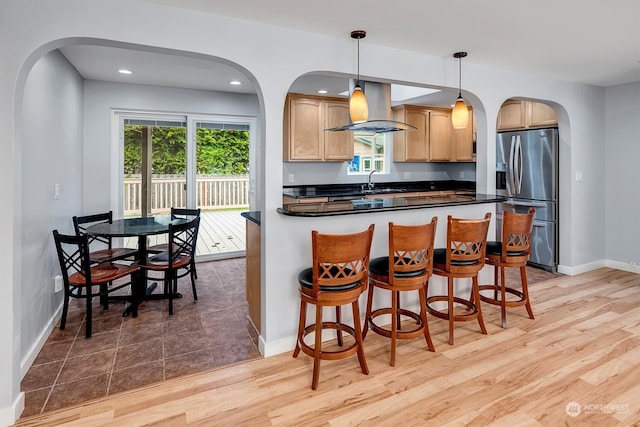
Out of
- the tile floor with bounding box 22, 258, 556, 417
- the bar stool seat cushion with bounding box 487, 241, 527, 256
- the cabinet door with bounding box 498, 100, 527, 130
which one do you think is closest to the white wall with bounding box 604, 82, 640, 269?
the cabinet door with bounding box 498, 100, 527, 130

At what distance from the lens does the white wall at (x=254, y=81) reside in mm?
1880

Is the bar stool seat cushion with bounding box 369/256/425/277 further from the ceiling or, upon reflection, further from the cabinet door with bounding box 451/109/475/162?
the cabinet door with bounding box 451/109/475/162

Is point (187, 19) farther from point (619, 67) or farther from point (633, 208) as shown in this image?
point (633, 208)

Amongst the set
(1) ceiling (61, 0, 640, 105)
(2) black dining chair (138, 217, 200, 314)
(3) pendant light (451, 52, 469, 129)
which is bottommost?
(2) black dining chair (138, 217, 200, 314)

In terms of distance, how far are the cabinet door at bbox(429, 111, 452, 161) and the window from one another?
0.76m

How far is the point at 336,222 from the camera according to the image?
2.82m

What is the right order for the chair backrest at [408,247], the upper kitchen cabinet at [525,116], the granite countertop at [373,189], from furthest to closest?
the granite countertop at [373,189] < the upper kitchen cabinet at [525,116] < the chair backrest at [408,247]

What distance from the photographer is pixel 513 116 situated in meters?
4.95

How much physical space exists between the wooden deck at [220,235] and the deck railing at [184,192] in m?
0.17

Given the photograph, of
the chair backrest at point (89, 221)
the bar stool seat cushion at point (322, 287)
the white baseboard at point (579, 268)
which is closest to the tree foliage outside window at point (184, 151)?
the chair backrest at point (89, 221)

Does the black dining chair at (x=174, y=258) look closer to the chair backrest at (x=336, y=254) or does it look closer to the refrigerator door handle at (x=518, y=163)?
the chair backrest at (x=336, y=254)

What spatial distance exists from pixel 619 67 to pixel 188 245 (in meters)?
4.85

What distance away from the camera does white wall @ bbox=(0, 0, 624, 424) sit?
6.17ft

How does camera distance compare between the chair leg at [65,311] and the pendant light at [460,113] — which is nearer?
the chair leg at [65,311]
